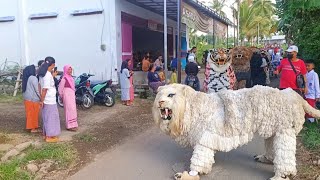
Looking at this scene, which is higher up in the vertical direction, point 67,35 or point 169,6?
point 169,6

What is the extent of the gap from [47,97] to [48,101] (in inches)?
3.0

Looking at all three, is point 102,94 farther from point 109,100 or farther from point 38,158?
point 38,158

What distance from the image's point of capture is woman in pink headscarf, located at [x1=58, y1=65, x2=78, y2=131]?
7805mm

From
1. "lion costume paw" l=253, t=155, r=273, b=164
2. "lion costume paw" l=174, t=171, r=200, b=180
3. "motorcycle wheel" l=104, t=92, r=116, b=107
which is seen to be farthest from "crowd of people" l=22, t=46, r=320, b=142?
"lion costume paw" l=174, t=171, r=200, b=180

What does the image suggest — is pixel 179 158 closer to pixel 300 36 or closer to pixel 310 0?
pixel 310 0

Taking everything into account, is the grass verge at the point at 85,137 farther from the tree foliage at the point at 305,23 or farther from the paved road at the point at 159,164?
the tree foliage at the point at 305,23

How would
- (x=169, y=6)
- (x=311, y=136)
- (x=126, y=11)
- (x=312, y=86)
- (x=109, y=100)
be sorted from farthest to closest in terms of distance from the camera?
(x=169, y=6) < (x=126, y=11) < (x=109, y=100) < (x=312, y=86) < (x=311, y=136)

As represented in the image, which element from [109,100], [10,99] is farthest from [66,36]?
[109,100]

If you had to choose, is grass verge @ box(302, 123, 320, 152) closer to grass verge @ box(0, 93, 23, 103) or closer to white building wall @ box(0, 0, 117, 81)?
white building wall @ box(0, 0, 117, 81)

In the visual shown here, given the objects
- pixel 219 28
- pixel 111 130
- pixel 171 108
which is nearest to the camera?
pixel 171 108

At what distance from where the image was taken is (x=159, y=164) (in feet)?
19.1

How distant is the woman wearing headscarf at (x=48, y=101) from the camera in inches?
276

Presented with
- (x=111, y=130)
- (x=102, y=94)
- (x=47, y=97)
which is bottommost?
(x=111, y=130)

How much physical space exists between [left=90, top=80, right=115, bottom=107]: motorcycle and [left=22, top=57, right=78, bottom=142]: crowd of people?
2.97 metres
